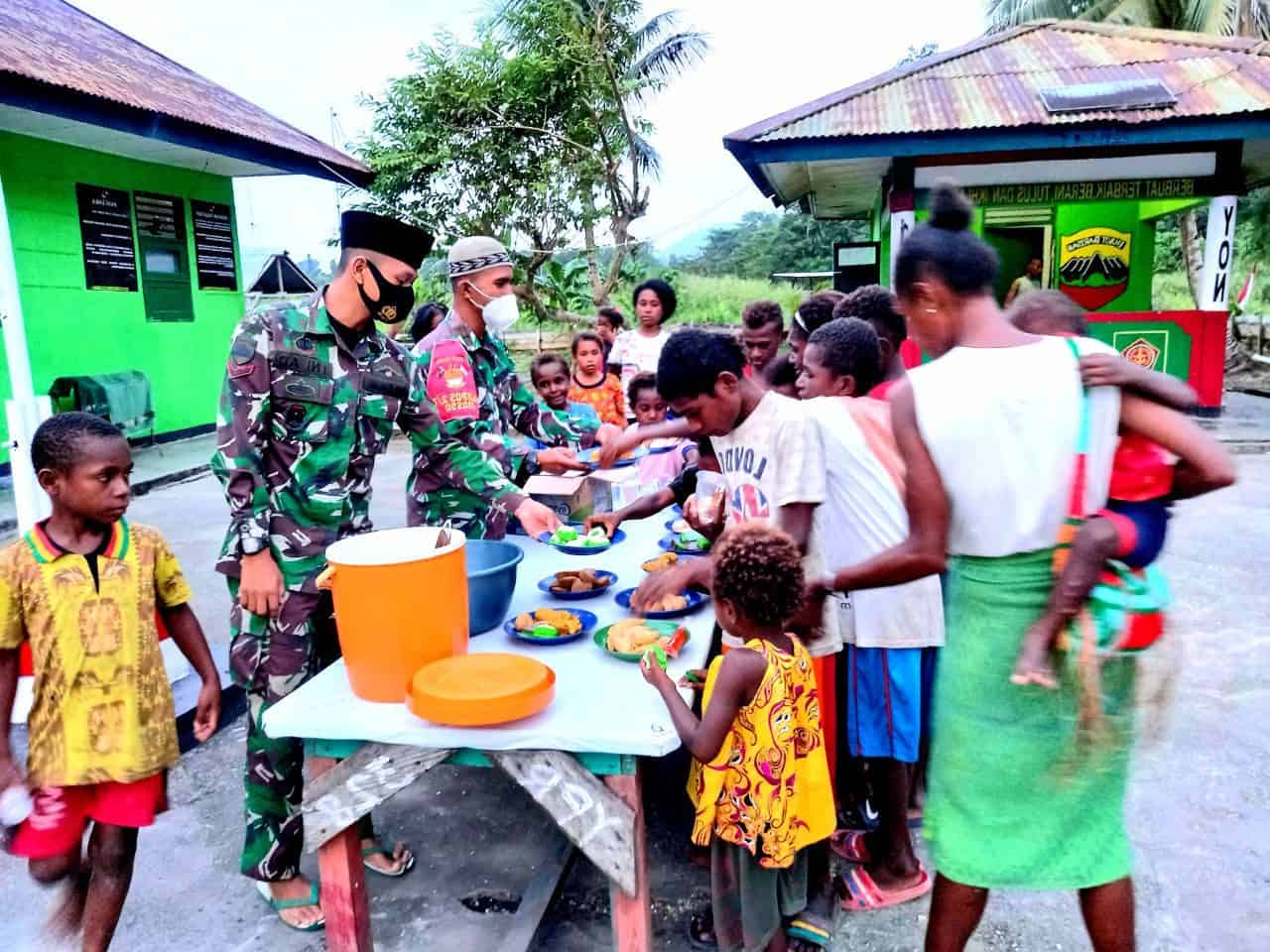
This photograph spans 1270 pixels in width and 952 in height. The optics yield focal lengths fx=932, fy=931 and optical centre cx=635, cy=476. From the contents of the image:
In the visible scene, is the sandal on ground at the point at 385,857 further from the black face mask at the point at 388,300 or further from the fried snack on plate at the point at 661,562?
the black face mask at the point at 388,300

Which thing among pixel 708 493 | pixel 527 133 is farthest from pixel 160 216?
pixel 708 493

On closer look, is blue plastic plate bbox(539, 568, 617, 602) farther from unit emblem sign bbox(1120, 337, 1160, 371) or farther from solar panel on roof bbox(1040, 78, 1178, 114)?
unit emblem sign bbox(1120, 337, 1160, 371)

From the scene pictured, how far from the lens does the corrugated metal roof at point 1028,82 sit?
9664 millimetres

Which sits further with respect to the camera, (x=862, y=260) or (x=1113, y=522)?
(x=862, y=260)

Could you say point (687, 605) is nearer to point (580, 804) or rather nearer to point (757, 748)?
point (757, 748)

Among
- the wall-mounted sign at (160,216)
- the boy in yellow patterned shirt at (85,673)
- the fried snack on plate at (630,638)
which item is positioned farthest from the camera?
the wall-mounted sign at (160,216)

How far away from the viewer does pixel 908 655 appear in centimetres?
253

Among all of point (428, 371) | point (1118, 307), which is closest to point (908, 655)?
point (428, 371)

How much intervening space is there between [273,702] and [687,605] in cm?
112

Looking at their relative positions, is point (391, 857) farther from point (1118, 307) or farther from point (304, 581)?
point (1118, 307)

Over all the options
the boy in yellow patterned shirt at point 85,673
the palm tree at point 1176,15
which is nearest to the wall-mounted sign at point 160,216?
the boy in yellow patterned shirt at point 85,673

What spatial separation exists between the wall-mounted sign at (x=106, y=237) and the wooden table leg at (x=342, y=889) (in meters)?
9.26

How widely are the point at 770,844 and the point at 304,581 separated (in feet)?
→ 4.37

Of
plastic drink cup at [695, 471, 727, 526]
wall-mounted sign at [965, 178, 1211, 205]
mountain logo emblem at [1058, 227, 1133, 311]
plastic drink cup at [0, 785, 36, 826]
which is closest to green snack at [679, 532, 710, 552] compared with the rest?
plastic drink cup at [695, 471, 727, 526]
